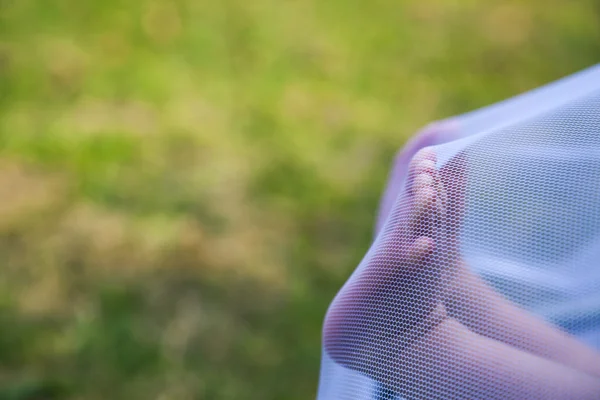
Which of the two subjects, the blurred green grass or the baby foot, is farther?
the blurred green grass

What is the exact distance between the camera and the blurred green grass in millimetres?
1141

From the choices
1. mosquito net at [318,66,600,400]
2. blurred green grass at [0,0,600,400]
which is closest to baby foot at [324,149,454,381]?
mosquito net at [318,66,600,400]

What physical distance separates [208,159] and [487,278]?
929mm

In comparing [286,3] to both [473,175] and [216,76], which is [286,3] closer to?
[216,76]

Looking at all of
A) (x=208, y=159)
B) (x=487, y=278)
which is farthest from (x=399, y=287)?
(x=208, y=159)

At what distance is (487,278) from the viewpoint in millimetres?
580

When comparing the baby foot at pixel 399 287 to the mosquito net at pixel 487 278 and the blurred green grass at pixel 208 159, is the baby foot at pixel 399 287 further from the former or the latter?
the blurred green grass at pixel 208 159

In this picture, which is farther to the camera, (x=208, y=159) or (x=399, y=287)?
(x=208, y=159)

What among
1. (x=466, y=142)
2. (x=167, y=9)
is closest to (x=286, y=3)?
(x=167, y=9)

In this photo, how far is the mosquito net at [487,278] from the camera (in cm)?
56

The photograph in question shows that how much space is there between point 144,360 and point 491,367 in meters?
0.71

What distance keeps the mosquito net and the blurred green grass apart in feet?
1.79

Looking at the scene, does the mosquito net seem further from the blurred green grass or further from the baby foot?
the blurred green grass

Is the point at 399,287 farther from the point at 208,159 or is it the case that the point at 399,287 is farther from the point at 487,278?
the point at 208,159
